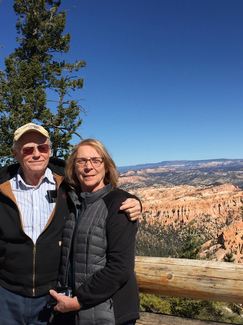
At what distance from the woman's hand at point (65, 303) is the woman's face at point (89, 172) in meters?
0.87

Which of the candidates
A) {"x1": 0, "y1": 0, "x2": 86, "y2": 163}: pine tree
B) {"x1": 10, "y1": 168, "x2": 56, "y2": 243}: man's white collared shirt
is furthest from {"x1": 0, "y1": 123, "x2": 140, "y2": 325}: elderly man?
{"x1": 0, "y1": 0, "x2": 86, "y2": 163}: pine tree

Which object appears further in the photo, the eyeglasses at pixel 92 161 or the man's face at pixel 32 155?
the man's face at pixel 32 155

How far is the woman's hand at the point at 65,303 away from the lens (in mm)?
1865

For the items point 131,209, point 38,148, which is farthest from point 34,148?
point 131,209

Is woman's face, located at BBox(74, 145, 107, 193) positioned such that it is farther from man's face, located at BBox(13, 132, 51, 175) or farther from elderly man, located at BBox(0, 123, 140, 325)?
man's face, located at BBox(13, 132, 51, 175)

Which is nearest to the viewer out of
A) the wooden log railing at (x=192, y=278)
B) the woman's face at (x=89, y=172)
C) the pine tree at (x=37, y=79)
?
the woman's face at (x=89, y=172)

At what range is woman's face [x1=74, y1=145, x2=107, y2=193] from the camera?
2.20 meters

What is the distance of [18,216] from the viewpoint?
2.28 metres

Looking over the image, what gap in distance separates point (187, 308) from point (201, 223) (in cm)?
7409

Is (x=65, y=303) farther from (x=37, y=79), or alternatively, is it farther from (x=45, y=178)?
(x=37, y=79)

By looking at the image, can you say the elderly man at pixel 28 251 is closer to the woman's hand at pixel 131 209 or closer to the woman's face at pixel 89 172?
the woman's face at pixel 89 172

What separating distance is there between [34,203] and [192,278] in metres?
1.78

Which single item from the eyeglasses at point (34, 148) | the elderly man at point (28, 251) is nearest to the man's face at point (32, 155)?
the eyeglasses at point (34, 148)

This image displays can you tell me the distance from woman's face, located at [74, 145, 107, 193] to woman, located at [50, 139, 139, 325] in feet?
0.44
